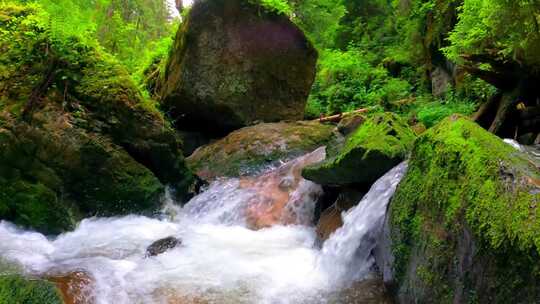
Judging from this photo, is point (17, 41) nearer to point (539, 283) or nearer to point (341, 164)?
point (341, 164)

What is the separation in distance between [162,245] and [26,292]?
2.27 metres

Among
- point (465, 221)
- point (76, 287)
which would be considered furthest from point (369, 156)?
point (76, 287)

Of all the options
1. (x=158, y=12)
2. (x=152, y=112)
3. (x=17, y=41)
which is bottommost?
(x=152, y=112)

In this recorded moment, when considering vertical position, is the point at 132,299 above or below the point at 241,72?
below

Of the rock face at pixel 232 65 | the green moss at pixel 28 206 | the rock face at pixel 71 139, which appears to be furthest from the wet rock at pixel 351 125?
the green moss at pixel 28 206

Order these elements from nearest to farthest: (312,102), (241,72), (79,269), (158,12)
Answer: (79,269), (241,72), (312,102), (158,12)

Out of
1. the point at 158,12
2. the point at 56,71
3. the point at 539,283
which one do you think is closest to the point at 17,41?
the point at 56,71

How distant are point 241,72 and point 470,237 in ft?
28.0

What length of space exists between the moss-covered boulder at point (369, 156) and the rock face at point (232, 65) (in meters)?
4.77

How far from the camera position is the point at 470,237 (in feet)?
10.0

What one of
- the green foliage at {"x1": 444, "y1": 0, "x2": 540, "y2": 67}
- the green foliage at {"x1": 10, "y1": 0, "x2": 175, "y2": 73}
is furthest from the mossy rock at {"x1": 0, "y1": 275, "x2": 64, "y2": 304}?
the green foliage at {"x1": 444, "y1": 0, "x2": 540, "y2": 67}

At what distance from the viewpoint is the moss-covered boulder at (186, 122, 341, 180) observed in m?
9.36

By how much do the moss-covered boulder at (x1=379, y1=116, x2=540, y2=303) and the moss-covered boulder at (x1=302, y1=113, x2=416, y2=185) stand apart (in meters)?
1.16

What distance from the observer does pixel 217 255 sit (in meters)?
5.55
